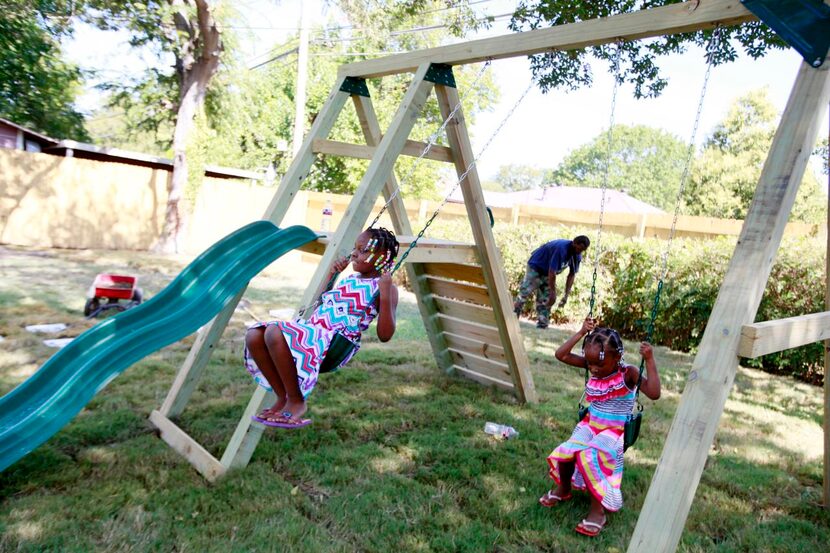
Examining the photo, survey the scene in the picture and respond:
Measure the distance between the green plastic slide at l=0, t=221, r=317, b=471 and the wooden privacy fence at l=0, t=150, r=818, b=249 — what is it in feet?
33.0

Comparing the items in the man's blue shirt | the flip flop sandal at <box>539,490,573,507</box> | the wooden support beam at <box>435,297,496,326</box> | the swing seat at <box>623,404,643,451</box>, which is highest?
the man's blue shirt

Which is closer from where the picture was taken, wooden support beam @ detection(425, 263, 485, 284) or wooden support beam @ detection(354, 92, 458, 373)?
wooden support beam @ detection(354, 92, 458, 373)

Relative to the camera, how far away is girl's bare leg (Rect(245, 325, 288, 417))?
3.18 meters

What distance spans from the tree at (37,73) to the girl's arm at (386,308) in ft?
52.2

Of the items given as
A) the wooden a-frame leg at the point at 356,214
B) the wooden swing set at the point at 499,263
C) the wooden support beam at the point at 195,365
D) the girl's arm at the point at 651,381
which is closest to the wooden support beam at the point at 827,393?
the wooden swing set at the point at 499,263

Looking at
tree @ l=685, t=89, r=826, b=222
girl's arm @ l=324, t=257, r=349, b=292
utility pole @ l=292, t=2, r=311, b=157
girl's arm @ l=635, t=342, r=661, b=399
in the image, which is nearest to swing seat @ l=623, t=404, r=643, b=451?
girl's arm @ l=635, t=342, r=661, b=399

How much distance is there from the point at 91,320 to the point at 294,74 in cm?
2425

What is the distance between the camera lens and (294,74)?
2894cm

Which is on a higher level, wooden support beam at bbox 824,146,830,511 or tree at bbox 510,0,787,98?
tree at bbox 510,0,787,98

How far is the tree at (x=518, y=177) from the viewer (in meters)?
99.4

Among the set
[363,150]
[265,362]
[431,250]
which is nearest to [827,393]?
[431,250]

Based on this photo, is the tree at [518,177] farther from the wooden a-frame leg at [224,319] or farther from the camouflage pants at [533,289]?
the wooden a-frame leg at [224,319]

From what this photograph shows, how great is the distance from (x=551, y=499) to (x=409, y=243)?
1.73 metres

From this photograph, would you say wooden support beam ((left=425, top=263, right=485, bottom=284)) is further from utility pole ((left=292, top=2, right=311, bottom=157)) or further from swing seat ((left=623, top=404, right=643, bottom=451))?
utility pole ((left=292, top=2, right=311, bottom=157))
